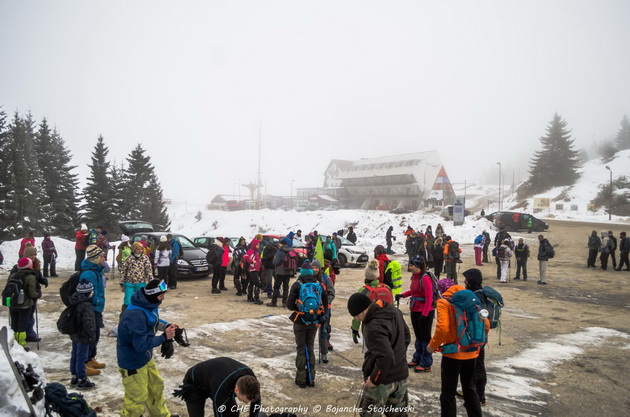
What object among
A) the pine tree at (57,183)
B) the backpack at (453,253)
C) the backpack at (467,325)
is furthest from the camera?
the pine tree at (57,183)

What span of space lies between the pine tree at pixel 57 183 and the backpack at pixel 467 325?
36723 mm

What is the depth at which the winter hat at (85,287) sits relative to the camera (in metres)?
5.37

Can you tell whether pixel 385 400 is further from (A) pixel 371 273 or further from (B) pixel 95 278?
(B) pixel 95 278

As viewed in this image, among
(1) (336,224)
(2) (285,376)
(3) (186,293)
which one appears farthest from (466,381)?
(1) (336,224)

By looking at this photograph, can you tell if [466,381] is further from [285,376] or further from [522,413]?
[285,376]

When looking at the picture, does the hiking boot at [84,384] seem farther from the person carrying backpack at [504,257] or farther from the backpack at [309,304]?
the person carrying backpack at [504,257]

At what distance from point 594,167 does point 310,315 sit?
266 feet

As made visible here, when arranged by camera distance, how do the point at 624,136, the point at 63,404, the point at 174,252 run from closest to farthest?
the point at 63,404 < the point at 174,252 < the point at 624,136

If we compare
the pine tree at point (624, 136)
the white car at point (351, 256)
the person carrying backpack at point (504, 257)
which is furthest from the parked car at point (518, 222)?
the pine tree at point (624, 136)

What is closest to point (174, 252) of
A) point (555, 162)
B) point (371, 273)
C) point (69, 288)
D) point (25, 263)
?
point (25, 263)

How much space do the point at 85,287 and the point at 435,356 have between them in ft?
19.3

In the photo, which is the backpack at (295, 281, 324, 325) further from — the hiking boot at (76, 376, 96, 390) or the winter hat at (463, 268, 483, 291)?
the hiking boot at (76, 376, 96, 390)

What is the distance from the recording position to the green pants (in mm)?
3592

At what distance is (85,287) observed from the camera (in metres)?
5.41
